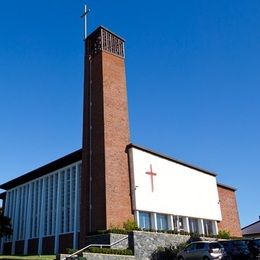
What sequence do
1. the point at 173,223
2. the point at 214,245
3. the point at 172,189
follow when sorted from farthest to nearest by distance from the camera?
the point at 172,189, the point at 173,223, the point at 214,245

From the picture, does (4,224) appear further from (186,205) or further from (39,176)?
(186,205)

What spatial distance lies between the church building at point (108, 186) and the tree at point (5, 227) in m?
0.98

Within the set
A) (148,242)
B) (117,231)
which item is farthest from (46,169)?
(148,242)

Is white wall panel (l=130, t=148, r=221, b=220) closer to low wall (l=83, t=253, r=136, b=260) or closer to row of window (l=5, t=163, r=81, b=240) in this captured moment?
row of window (l=5, t=163, r=81, b=240)

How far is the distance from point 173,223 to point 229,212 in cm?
1134

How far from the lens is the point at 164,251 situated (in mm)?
29234

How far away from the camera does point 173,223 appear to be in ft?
119

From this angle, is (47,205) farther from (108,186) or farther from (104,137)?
(104,137)

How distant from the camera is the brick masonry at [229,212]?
43531 mm

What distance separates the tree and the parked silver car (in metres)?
25.3

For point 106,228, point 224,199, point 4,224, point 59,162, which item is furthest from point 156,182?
point 4,224

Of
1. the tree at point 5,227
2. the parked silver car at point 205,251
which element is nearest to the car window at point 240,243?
the parked silver car at point 205,251

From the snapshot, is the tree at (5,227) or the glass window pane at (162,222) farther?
the tree at (5,227)

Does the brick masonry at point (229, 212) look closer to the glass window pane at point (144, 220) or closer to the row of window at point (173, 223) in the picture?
the row of window at point (173, 223)
